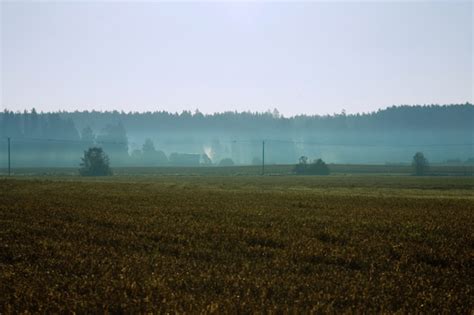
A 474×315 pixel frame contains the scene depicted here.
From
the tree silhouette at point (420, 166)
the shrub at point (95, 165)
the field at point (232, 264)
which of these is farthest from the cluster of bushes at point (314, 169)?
the field at point (232, 264)

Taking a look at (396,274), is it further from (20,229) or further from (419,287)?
(20,229)

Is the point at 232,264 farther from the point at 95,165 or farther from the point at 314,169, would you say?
the point at 314,169

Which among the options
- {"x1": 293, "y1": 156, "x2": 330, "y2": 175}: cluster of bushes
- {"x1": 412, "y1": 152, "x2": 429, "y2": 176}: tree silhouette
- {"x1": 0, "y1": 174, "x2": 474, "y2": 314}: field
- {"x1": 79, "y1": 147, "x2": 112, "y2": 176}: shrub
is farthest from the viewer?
{"x1": 293, "y1": 156, "x2": 330, "y2": 175}: cluster of bushes

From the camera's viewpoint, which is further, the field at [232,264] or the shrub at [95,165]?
the shrub at [95,165]

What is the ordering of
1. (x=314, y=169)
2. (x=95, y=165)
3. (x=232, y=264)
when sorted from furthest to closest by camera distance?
(x=314, y=169) → (x=95, y=165) → (x=232, y=264)

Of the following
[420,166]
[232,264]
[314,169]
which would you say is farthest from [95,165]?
[232,264]

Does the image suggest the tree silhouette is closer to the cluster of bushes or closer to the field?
the cluster of bushes

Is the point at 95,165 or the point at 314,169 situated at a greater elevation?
the point at 95,165

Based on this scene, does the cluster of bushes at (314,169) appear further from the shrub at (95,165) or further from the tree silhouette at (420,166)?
the shrub at (95,165)

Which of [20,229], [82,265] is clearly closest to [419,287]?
[82,265]

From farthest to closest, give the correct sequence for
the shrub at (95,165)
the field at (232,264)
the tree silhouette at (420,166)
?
the tree silhouette at (420,166)
the shrub at (95,165)
the field at (232,264)

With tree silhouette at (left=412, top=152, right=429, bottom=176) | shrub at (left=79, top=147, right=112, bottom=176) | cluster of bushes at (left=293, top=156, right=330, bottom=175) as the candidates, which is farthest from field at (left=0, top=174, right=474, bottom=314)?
tree silhouette at (left=412, top=152, right=429, bottom=176)

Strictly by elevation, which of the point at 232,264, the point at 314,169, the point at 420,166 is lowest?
the point at 232,264

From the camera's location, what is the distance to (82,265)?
38.1 ft
